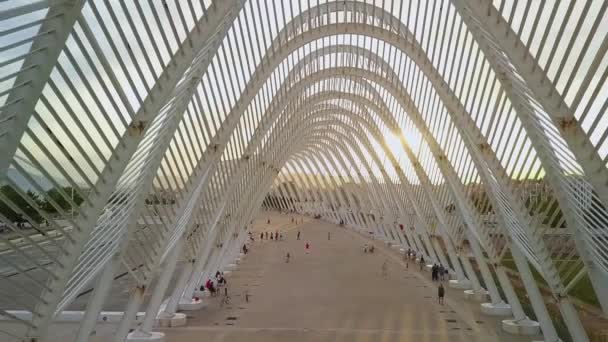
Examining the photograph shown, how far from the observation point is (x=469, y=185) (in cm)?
2291

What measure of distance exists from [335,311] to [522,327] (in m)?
6.58

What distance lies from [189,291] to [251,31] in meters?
10.2

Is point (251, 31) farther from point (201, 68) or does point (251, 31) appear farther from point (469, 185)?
point (469, 185)

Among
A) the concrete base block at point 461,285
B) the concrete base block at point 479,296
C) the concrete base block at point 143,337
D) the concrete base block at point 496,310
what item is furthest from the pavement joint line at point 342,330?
the concrete base block at point 461,285

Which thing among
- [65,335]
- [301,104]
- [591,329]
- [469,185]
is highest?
[301,104]

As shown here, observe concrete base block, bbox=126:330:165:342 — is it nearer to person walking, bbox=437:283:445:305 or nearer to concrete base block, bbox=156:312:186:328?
concrete base block, bbox=156:312:186:328

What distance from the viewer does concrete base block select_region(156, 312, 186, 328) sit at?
64.5ft

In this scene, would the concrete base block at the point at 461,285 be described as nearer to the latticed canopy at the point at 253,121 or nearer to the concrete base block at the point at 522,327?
the latticed canopy at the point at 253,121

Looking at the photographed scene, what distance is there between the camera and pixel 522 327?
741 inches

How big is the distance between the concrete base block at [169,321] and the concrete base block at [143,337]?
253cm

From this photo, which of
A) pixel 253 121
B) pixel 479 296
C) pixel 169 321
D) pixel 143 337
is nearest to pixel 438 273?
pixel 479 296

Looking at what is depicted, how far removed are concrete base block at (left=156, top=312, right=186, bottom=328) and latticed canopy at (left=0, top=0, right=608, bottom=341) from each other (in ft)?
5.33

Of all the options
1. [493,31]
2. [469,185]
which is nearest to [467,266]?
[469,185]

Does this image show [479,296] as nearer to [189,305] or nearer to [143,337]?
[189,305]
